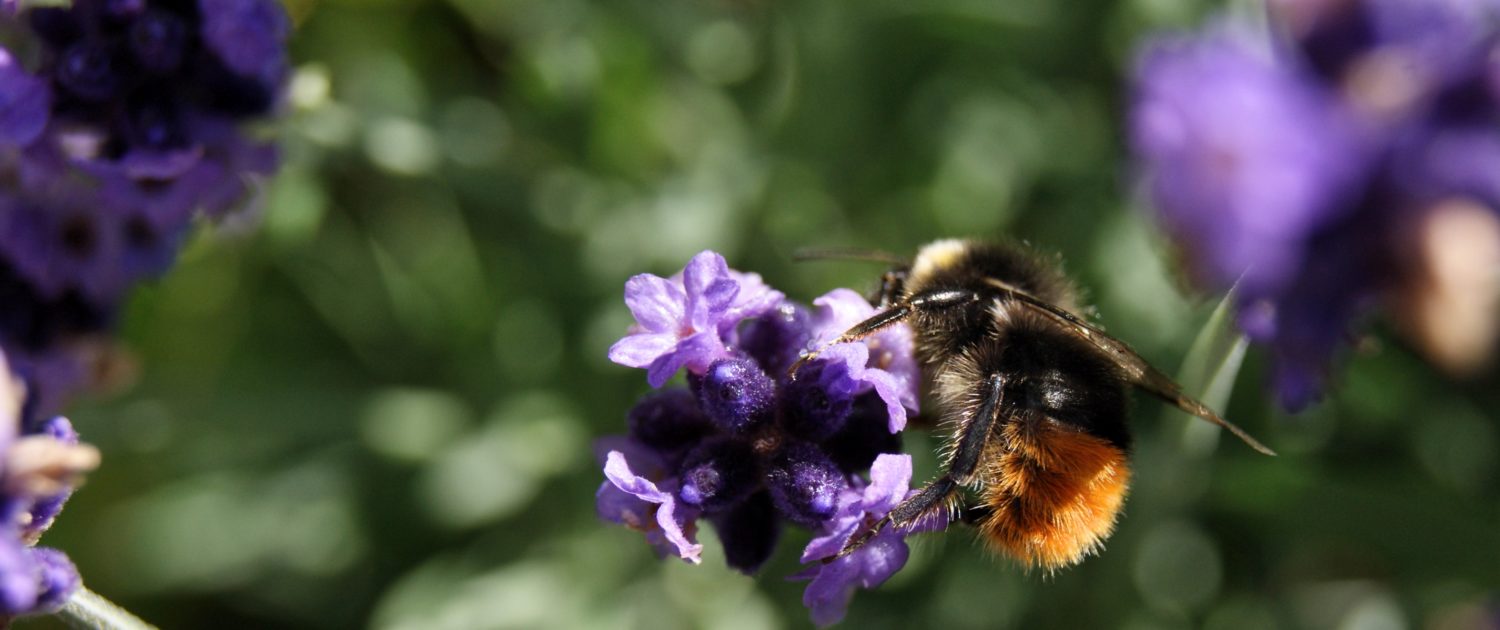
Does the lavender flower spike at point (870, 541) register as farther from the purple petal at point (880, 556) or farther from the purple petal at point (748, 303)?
the purple petal at point (748, 303)

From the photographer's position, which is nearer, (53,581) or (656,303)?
(53,581)

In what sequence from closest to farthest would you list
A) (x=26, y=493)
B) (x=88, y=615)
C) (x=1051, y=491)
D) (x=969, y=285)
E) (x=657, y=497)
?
(x=26, y=493), (x=657, y=497), (x=88, y=615), (x=1051, y=491), (x=969, y=285)

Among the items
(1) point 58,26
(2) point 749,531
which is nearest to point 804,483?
(2) point 749,531

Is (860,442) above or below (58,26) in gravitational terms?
below

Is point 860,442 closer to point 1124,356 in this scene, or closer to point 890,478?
point 890,478

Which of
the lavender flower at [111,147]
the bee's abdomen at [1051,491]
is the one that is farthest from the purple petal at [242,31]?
the bee's abdomen at [1051,491]

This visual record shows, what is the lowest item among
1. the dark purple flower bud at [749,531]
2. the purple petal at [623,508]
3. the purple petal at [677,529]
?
the dark purple flower bud at [749,531]
